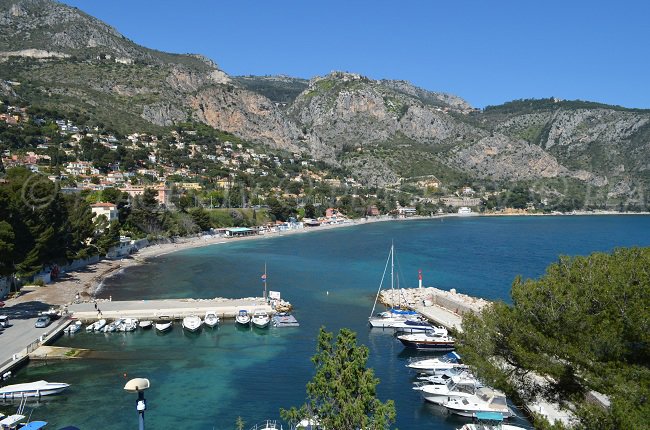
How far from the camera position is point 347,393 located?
37.7 feet

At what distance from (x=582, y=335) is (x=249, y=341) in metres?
20.2

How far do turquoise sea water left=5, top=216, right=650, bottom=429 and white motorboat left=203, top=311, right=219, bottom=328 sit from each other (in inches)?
18.1

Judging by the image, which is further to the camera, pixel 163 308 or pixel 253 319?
pixel 163 308

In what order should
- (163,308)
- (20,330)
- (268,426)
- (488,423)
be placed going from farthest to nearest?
(163,308), (20,330), (488,423), (268,426)

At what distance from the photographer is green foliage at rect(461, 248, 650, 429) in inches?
430

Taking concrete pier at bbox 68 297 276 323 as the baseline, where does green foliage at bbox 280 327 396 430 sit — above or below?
above

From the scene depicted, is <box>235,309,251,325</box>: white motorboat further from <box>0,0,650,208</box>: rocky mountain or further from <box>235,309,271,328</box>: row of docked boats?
<box>0,0,650,208</box>: rocky mountain

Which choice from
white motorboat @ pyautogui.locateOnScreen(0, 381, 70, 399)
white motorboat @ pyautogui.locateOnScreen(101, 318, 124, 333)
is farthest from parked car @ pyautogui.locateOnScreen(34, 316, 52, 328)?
white motorboat @ pyautogui.locateOnScreen(0, 381, 70, 399)

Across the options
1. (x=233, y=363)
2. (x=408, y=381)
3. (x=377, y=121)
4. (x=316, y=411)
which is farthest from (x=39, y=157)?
(x=377, y=121)

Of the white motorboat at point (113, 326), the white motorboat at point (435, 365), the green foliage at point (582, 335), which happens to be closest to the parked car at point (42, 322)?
the white motorboat at point (113, 326)

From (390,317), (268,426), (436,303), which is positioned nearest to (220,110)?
(436,303)

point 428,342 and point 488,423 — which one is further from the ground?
point 428,342

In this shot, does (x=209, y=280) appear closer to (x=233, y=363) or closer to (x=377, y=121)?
(x=233, y=363)

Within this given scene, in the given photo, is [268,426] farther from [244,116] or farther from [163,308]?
[244,116]
